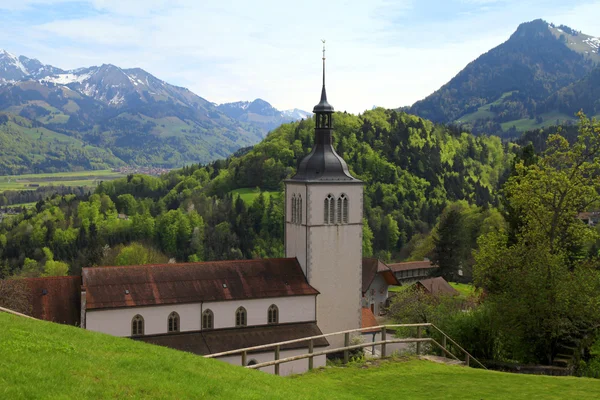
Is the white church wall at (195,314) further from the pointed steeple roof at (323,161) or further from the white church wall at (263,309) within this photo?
the pointed steeple roof at (323,161)

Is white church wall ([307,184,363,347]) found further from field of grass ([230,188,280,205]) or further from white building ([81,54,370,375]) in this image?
field of grass ([230,188,280,205])

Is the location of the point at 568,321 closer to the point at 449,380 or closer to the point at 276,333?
the point at 449,380

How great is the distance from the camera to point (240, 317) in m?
43.0

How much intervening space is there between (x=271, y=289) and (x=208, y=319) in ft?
15.1

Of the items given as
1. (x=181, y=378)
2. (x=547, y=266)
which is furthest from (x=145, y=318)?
(x=181, y=378)

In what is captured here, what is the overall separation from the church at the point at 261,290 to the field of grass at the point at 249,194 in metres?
117

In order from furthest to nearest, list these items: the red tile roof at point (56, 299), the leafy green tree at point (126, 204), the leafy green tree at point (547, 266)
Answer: the leafy green tree at point (126, 204), the red tile roof at point (56, 299), the leafy green tree at point (547, 266)

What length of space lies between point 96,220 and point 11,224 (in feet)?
94.4

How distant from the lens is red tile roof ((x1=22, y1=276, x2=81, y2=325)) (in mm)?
39438

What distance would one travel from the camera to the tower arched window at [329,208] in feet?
155

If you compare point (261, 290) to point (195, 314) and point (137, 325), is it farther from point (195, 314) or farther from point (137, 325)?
point (137, 325)

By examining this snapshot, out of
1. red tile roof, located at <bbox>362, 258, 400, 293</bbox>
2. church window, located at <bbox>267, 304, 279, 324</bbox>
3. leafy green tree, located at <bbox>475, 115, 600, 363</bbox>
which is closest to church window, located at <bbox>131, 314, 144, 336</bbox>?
church window, located at <bbox>267, 304, 279, 324</bbox>

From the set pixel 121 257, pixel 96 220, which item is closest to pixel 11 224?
pixel 96 220

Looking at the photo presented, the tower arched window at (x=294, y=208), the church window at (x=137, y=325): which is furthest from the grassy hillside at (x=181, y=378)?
the tower arched window at (x=294, y=208)
